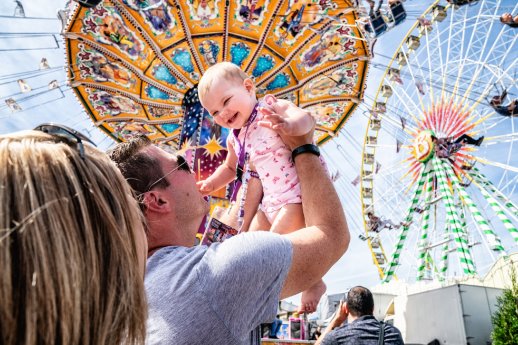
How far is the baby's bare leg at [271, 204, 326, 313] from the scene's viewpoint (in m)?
2.48

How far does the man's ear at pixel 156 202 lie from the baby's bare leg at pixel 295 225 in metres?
0.89

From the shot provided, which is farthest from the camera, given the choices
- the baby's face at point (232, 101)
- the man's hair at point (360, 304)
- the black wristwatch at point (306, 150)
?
the man's hair at point (360, 304)

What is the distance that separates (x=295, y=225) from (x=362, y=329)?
1380mm

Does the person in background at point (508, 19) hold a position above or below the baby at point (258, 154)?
above

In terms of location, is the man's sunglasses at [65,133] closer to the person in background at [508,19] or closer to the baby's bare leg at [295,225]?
the baby's bare leg at [295,225]

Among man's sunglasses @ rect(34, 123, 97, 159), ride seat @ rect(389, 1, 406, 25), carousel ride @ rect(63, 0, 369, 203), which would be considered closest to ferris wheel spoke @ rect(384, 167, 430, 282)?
carousel ride @ rect(63, 0, 369, 203)

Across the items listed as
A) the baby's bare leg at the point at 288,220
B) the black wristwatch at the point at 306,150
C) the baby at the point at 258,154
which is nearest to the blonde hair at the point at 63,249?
the black wristwatch at the point at 306,150

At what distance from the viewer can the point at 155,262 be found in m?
1.54

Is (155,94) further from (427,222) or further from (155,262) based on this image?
(427,222)

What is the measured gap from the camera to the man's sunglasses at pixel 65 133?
2.81 feet

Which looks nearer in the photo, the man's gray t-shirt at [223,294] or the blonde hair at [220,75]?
the man's gray t-shirt at [223,294]

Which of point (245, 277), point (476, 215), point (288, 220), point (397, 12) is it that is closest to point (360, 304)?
point (288, 220)

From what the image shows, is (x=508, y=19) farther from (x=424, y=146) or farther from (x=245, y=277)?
(x=245, y=277)

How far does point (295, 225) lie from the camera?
2.50 metres
